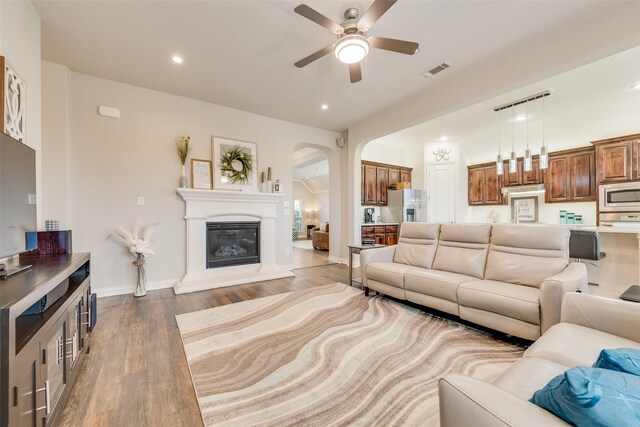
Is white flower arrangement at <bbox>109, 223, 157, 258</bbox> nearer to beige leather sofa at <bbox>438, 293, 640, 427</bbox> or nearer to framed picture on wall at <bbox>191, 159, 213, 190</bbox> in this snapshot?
framed picture on wall at <bbox>191, 159, 213, 190</bbox>

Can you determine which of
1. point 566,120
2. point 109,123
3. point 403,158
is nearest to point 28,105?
point 109,123

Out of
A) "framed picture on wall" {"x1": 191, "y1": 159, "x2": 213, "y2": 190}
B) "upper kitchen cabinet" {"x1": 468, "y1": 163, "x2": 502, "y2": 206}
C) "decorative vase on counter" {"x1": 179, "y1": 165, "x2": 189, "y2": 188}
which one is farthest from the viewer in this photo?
"upper kitchen cabinet" {"x1": 468, "y1": 163, "x2": 502, "y2": 206}

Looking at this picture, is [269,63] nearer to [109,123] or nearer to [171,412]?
[109,123]

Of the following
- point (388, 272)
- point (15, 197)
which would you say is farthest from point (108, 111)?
point (388, 272)

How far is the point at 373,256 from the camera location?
3.50 meters

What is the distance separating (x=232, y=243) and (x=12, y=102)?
300 centimetres

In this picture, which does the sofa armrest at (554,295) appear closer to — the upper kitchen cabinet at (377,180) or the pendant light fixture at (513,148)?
the pendant light fixture at (513,148)

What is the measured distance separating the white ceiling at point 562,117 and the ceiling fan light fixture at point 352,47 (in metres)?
3.02

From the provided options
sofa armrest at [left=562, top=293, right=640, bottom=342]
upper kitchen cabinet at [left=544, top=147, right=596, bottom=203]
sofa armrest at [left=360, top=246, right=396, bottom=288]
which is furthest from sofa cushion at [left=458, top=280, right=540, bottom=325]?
upper kitchen cabinet at [left=544, top=147, right=596, bottom=203]

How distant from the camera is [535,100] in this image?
13.4 feet

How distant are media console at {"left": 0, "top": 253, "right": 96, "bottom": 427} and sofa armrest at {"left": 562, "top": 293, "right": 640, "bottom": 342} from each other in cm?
270

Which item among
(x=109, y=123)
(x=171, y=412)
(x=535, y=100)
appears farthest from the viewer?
(x=535, y=100)

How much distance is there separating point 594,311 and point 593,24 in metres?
2.71

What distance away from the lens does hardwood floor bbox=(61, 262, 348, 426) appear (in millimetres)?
1438
